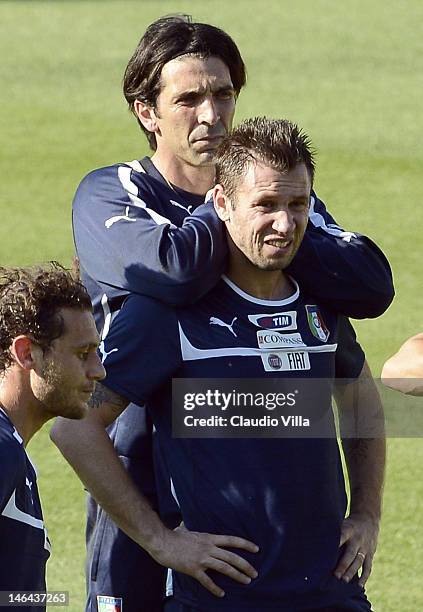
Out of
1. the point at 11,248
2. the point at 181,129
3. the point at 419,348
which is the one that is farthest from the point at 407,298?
the point at 419,348

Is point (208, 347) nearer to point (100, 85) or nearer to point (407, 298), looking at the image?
point (407, 298)

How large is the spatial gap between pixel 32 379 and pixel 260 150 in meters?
0.81

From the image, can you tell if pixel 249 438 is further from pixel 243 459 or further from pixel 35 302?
pixel 35 302

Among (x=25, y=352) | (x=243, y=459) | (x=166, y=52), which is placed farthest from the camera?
(x=166, y=52)

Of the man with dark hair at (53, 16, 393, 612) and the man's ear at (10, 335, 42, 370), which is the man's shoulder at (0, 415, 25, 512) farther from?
the man with dark hair at (53, 16, 393, 612)

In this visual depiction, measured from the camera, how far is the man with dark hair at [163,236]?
354cm

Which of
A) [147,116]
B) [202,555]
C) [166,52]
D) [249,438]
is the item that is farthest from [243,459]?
[166,52]

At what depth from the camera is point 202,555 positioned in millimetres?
3453

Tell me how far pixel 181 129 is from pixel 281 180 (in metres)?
0.61

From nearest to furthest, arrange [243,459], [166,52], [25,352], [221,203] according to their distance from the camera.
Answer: [25,352], [243,459], [221,203], [166,52]

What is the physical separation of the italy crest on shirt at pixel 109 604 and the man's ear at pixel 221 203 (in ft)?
3.60

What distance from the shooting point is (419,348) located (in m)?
2.97

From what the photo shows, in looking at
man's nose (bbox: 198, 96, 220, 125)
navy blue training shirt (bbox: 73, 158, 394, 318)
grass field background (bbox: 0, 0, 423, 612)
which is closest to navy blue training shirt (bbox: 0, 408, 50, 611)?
navy blue training shirt (bbox: 73, 158, 394, 318)

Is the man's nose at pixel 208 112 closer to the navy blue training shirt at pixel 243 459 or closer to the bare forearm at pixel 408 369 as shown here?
the navy blue training shirt at pixel 243 459
